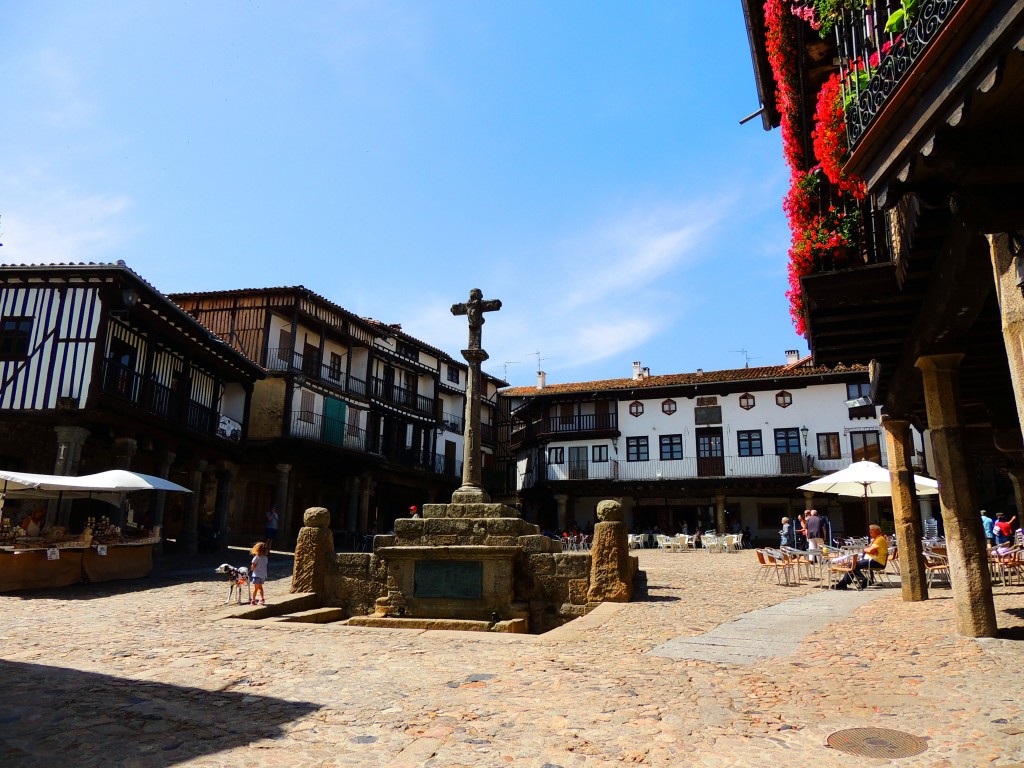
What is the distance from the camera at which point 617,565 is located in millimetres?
9867

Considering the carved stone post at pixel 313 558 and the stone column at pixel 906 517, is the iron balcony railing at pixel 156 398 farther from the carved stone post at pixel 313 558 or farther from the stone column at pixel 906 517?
the stone column at pixel 906 517

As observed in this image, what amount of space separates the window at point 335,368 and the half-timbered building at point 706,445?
423 inches

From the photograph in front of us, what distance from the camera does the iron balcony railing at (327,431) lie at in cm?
2605

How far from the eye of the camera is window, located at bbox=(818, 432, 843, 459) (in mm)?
31656

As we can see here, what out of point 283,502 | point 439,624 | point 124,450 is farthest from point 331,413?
point 439,624

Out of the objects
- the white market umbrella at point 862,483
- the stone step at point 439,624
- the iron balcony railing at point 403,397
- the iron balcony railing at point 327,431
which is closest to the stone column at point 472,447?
the stone step at point 439,624

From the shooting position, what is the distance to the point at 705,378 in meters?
34.8

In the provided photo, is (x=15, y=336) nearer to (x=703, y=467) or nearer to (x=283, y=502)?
(x=283, y=502)

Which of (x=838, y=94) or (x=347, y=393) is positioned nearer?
(x=838, y=94)

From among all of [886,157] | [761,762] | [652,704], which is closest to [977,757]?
[761,762]

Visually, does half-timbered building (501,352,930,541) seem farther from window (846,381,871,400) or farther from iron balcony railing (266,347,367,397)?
iron balcony railing (266,347,367,397)

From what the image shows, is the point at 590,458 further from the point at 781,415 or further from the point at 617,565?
the point at 617,565

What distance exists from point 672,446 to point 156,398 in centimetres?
2296

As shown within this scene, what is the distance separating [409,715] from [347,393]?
25950 mm
